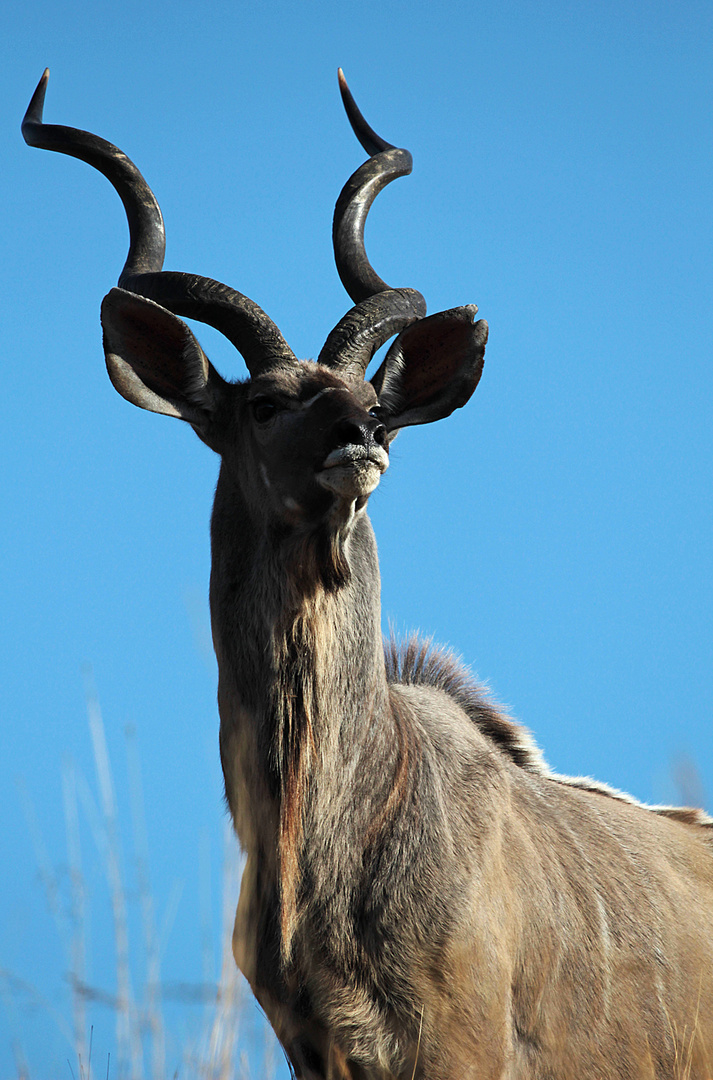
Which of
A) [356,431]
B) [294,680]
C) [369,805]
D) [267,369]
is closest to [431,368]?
[267,369]

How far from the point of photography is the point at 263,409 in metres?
4.84

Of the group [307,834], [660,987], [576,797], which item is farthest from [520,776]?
[307,834]

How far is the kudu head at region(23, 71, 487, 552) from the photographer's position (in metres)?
4.61

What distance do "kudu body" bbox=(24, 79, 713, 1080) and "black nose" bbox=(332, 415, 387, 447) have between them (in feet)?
0.04

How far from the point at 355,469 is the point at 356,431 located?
150 mm

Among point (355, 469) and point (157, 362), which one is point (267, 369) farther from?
point (355, 469)

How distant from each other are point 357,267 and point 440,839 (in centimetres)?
316

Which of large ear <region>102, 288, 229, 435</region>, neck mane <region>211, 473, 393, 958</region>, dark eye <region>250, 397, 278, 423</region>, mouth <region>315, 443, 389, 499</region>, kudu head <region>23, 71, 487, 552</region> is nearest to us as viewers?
mouth <region>315, 443, 389, 499</region>

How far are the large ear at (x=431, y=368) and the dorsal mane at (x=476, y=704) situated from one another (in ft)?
4.52

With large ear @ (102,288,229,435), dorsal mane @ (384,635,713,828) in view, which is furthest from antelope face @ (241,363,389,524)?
dorsal mane @ (384,635,713,828)

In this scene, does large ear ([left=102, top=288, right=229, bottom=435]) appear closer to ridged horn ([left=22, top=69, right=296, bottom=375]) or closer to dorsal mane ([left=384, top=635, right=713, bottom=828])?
ridged horn ([left=22, top=69, right=296, bottom=375])

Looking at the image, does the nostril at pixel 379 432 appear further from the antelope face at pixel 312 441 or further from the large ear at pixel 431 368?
the large ear at pixel 431 368

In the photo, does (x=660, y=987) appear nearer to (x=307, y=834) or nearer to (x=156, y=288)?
(x=307, y=834)

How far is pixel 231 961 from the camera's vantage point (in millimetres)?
4328
